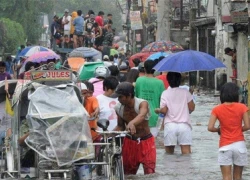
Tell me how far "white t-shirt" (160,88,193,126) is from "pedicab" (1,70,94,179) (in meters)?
3.83

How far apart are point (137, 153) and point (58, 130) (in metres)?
2.08

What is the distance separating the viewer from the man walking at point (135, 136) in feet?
39.1

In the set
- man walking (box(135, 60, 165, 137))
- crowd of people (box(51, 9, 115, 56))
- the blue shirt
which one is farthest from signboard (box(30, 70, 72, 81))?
the blue shirt

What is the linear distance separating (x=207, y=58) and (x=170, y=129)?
1.71 m

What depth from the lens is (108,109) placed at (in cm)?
1314

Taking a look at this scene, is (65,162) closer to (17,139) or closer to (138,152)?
(17,139)

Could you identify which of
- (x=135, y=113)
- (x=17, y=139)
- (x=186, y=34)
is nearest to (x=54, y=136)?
(x=17, y=139)

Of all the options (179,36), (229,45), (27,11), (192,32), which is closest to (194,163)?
(229,45)

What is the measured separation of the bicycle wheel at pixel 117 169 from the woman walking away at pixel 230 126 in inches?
45.6

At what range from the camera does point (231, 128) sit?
11273 millimetres

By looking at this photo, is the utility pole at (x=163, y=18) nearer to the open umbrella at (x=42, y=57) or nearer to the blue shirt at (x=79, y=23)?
the blue shirt at (x=79, y=23)

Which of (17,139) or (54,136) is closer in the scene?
(54,136)

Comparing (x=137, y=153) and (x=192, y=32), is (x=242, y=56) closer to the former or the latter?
(x=192, y=32)

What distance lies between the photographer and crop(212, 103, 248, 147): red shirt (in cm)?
1120
